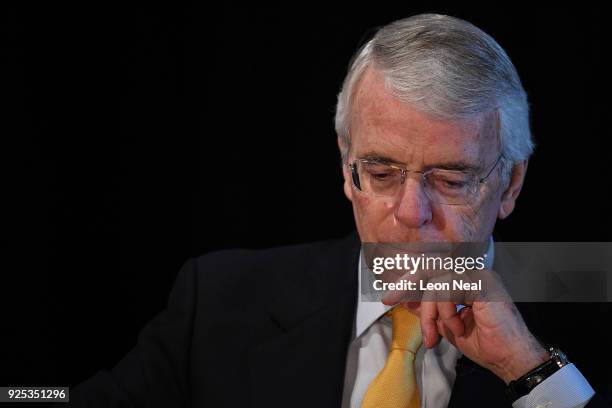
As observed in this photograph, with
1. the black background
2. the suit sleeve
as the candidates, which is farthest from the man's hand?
the black background

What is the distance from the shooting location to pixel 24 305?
8.93 ft

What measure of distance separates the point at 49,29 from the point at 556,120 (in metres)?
1.76

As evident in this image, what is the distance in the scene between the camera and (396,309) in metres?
2.38

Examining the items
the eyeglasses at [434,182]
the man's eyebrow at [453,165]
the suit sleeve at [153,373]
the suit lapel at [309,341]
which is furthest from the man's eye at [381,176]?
the suit sleeve at [153,373]

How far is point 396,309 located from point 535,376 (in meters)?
0.47

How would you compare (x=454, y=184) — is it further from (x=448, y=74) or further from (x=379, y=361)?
(x=379, y=361)

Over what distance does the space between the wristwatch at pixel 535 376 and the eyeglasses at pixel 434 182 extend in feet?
1.59

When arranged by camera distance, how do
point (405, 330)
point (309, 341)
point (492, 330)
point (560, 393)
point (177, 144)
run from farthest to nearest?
point (177, 144) → point (309, 341) → point (405, 330) → point (492, 330) → point (560, 393)

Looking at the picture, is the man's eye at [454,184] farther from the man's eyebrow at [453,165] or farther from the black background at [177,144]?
the black background at [177,144]

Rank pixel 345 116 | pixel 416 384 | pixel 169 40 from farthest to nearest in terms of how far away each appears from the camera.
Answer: pixel 169 40 < pixel 345 116 < pixel 416 384

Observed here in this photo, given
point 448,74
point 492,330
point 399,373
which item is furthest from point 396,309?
point 448,74

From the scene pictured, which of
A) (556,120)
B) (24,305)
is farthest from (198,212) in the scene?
(556,120)

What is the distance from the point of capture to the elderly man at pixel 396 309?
2174 mm

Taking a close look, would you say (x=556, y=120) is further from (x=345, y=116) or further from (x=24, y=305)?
(x=24, y=305)
